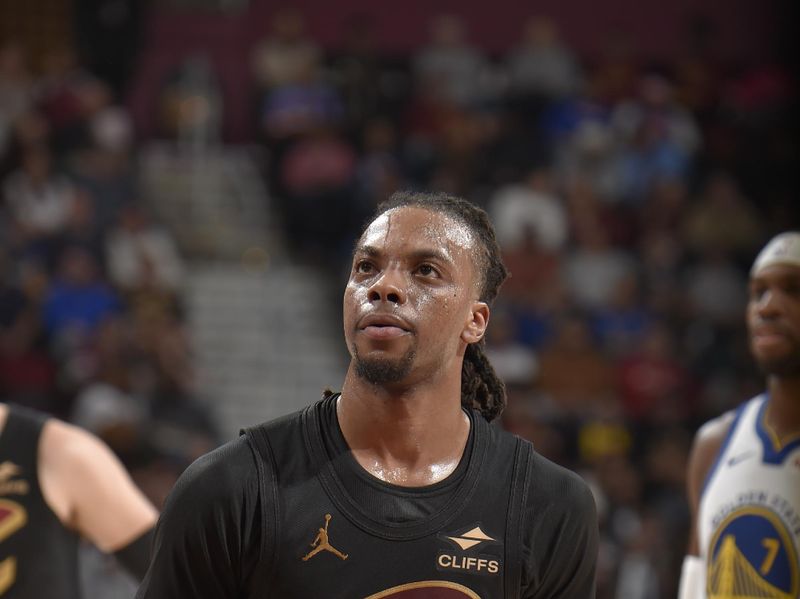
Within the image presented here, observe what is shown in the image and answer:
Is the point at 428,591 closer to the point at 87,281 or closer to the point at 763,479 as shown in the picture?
the point at 763,479

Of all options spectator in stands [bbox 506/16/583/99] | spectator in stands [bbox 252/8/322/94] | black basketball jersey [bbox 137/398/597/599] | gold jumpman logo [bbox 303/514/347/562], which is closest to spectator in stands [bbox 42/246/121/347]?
spectator in stands [bbox 252/8/322/94]

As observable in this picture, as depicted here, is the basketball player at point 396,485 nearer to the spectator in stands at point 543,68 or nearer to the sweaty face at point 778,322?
the sweaty face at point 778,322

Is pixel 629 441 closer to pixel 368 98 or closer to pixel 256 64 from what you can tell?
pixel 368 98

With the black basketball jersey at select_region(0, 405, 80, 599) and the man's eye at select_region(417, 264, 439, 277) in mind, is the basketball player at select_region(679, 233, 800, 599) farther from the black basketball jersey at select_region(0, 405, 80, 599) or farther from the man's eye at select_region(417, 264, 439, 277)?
the black basketball jersey at select_region(0, 405, 80, 599)

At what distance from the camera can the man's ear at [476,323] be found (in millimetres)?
2791

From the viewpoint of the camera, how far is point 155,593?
250 centimetres

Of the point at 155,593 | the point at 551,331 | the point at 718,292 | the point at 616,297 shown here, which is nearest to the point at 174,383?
the point at 551,331

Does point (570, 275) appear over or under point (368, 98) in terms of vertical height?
under

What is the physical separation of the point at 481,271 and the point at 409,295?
0.27m

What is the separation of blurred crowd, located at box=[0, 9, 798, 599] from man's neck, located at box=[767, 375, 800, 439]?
4161mm

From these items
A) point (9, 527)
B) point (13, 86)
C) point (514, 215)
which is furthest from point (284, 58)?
point (9, 527)

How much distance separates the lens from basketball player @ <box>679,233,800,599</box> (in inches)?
150

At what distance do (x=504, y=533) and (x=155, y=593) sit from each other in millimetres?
710

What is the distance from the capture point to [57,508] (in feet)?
11.9
